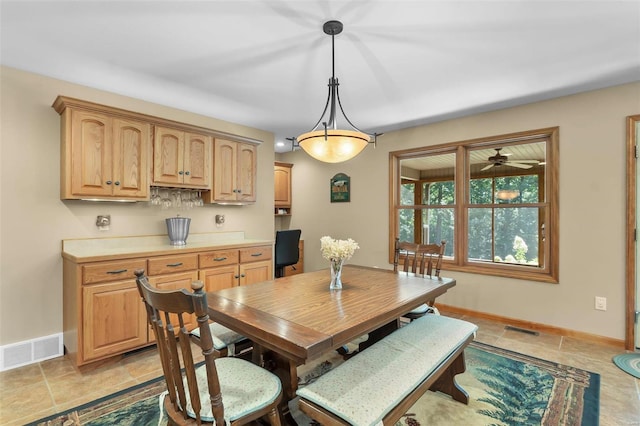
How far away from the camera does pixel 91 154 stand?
9.14ft

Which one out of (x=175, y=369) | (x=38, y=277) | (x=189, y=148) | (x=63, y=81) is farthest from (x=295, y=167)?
(x=175, y=369)

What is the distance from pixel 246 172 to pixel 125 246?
5.08ft

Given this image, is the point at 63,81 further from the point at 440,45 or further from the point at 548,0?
the point at 548,0

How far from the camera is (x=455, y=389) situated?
2123mm

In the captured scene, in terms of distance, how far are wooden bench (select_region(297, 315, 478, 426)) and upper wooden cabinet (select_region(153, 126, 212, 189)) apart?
261 cm

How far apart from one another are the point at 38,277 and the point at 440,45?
3792mm

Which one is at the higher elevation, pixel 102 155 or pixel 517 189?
pixel 102 155

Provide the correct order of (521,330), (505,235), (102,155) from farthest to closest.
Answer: (505,235)
(521,330)
(102,155)

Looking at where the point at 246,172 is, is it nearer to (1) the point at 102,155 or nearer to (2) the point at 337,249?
(1) the point at 102,155

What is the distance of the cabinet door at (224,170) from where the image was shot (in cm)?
366

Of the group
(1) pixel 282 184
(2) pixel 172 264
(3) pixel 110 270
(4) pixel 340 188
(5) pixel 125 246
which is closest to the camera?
(3) pixel 110 270

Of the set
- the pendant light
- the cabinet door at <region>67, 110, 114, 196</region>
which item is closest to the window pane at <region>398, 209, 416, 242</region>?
the pendant light

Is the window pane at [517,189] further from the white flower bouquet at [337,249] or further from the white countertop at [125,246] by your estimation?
the white countertop at [125,246]

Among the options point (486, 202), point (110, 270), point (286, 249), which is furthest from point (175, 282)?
point (486, 202)
